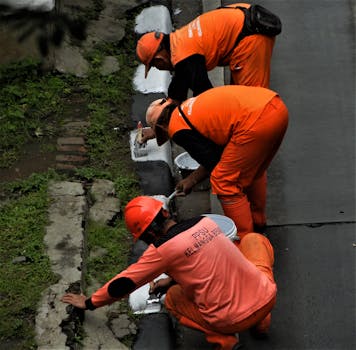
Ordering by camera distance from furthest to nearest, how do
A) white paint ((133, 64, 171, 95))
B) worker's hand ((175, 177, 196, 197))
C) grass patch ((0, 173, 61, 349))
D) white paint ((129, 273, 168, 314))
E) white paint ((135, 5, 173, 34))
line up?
white paint ((135, 5, 173, 34))
white paint ((133, 64, 171, 95))
worker's hand ((175, 177, 196, 197))
white paint ((129, 273, 168, 314))
grass patch ((0, 173, 61, 349))

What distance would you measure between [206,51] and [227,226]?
1699 millimetres

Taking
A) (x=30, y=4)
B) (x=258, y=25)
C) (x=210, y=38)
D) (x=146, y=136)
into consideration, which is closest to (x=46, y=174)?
(x=146, y=136)

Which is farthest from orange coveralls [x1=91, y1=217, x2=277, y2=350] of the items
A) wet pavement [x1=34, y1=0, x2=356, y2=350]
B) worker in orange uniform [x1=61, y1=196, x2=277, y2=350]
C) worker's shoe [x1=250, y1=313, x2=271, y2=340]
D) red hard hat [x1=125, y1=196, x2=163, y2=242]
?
wet pavement [x1=34, y1=0, x2=356, y2=350]

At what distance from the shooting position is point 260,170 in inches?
261

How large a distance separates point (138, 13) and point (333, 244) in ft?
14.1

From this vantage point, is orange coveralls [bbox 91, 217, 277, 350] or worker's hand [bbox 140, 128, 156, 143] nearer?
orange coveralls [bbox 91, 217, 277, 350]

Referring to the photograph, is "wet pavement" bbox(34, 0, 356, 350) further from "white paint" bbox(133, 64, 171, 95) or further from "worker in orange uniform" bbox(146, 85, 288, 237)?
"worker in orange uniform" bbox(146, 85, 288, 237)

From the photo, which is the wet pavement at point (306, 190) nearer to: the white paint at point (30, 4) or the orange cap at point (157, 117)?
the orange cap at point (157, 117)

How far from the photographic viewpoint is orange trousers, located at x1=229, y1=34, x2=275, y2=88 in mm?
7172

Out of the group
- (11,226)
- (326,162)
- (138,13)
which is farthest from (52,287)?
(138,13)

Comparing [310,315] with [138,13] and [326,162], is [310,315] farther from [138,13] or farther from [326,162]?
[138,13]

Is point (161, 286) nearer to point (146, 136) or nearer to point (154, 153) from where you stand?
point (146, 136)

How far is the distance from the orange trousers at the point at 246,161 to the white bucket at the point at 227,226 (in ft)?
0.99

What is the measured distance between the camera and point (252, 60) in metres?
7.22
